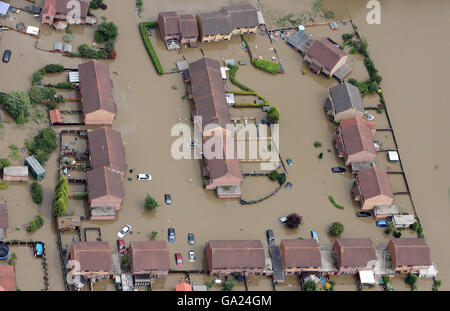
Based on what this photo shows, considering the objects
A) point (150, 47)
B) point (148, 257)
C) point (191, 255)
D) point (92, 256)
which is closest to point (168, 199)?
point (191, 255)

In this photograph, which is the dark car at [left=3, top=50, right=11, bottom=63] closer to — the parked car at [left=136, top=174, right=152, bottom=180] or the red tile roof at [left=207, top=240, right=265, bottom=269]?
the parked car at [left=136, top=174, right=152, bottom=180]

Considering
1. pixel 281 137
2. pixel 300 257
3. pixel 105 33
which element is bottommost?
pixel 300 257

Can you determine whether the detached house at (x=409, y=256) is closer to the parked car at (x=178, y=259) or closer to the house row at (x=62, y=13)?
the parked car at (x=178, y=259)

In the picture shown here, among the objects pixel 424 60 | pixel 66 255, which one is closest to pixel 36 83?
pixel 66 255

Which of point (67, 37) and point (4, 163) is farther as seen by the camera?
point (67, 37)

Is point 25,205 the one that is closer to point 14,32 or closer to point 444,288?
point 14,32

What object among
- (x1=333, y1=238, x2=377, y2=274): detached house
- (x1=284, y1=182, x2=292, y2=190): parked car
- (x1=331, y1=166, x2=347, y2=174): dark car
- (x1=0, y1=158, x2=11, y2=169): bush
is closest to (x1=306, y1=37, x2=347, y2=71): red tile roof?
(x1=331, y1=166, x2=347, y2=174): dark car

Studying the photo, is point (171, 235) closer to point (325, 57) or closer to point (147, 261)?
point (147, 261)
